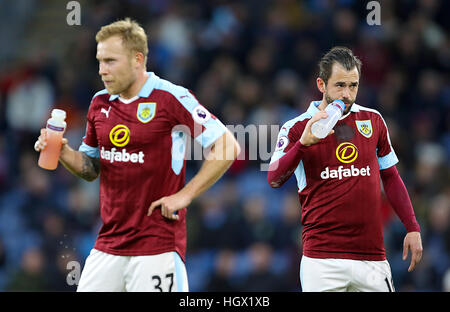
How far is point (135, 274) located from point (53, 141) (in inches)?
38.0

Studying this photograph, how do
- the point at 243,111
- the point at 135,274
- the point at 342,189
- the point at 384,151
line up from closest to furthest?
the point at 135,274
the point at 342,189
the point at 384,151
the point at 243,111

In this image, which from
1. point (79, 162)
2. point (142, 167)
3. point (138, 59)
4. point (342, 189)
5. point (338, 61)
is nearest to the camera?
point (142, 167)

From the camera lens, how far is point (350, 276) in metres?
4.71

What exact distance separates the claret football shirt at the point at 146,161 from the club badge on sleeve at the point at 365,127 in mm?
1019

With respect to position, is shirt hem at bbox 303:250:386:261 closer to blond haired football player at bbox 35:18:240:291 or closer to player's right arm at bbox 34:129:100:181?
blond haired football player at bbox 35:18:240:291

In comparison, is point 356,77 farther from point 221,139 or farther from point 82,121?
point 82,121

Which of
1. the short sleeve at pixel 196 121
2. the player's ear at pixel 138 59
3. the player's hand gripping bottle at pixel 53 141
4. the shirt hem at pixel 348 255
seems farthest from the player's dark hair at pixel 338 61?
the player's hand gripping bottle at pixel 53 141

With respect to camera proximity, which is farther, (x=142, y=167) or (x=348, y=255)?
(x=348, y=255)

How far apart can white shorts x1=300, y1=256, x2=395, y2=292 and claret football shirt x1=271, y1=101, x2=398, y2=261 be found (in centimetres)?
5

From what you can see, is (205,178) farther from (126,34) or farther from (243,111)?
(243,111)

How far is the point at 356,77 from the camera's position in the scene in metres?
4.86

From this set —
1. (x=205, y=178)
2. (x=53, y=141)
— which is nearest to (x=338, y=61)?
(x=205, y=178)

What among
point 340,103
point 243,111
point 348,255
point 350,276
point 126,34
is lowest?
point 350,276
